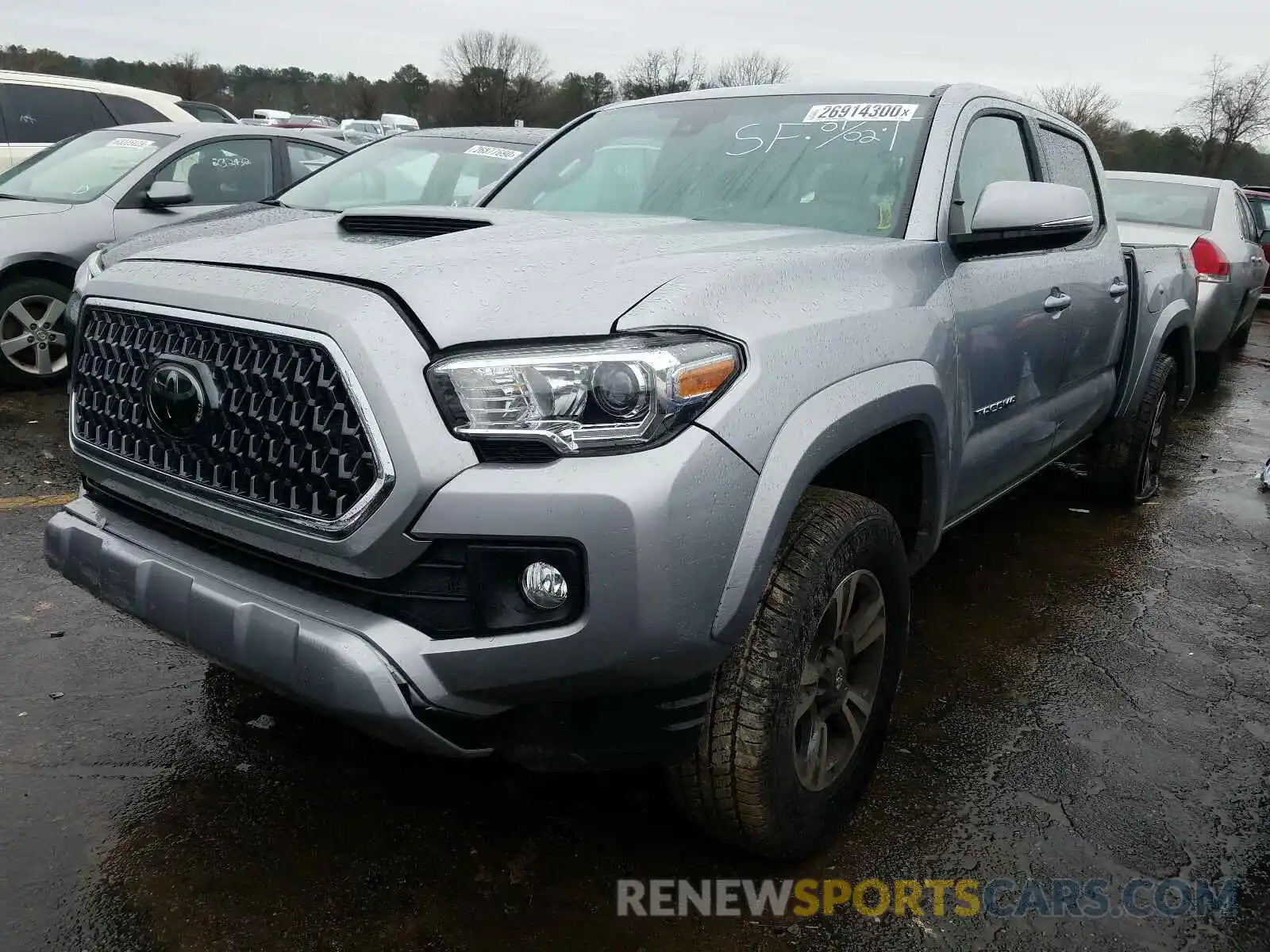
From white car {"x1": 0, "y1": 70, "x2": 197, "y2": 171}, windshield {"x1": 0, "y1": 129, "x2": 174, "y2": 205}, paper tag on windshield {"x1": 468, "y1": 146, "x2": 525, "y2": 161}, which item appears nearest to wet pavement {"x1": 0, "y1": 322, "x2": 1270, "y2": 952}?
windshield {"x1": 0, "y1": 129, "x2": 174, "y2": 205}

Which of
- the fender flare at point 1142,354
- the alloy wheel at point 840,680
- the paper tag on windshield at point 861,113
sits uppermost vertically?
the paper tag on windshield at point 861,113

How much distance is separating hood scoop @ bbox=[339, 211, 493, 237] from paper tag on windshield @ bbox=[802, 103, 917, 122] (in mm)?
1197

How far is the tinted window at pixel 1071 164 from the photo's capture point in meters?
3.77

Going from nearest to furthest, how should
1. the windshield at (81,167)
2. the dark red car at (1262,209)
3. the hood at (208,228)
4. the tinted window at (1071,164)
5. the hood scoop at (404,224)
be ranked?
1. the hood scoop at (404,224)
2. the hood at (208,228)
3. the tinted window at (1071,164)
4. the windshield at (81,167)
5. the dark red car at (1262,209)

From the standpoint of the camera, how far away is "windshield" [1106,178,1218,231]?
795 cm

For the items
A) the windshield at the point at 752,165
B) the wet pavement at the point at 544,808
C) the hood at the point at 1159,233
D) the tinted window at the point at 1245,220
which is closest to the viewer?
the wet pavement at the point at 544,808

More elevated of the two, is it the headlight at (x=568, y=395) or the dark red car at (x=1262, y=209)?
the dark red car at (x=1262, y=209)

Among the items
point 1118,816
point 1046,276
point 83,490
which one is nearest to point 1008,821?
point 1118,816

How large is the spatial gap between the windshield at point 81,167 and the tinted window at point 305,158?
78 centimetres

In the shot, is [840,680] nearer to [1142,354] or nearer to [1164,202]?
[1142,354]

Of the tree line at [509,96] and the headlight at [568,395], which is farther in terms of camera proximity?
the tree line at [509,96]

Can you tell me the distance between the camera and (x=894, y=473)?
2592mm

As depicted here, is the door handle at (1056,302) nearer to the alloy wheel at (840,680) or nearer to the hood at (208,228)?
the alloy wheel at (840,680)

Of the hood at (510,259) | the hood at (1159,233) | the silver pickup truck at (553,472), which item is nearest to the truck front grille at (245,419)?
the silver pickup truck at (553,472)
